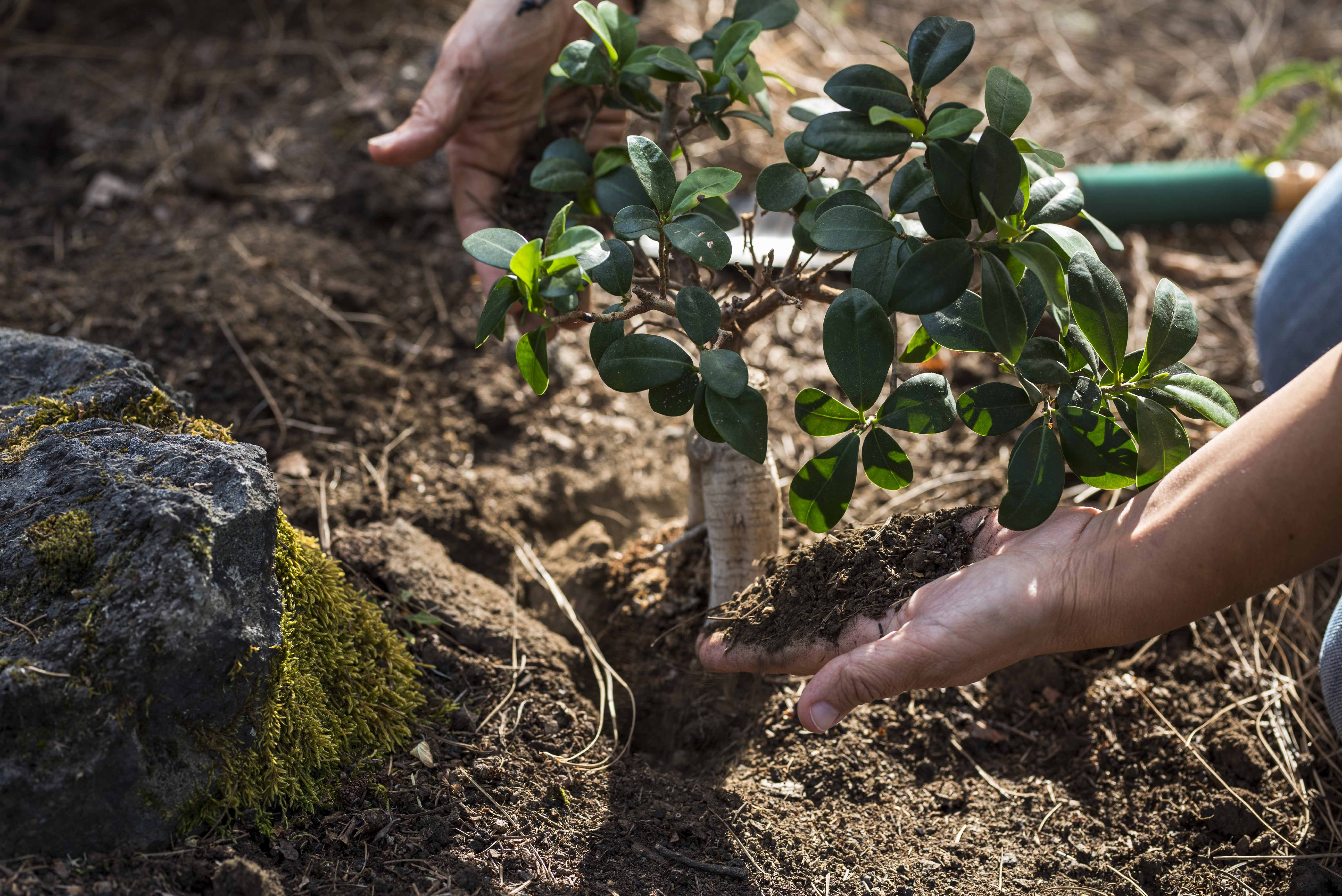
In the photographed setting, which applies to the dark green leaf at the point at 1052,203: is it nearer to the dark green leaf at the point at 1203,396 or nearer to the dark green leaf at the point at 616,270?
the dark green leaf at the point at 1203,396

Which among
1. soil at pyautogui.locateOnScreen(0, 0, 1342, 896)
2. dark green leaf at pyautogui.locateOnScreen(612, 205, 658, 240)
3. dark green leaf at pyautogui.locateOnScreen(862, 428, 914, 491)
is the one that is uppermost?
dark green leaf at pyautogui.locateOnScreen(612, 205, 658, 240)

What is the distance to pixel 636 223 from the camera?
130 cm

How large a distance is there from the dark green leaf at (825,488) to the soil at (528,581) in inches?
8.0

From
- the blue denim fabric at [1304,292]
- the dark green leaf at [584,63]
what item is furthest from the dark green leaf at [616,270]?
the blue denim fabric at [1304,292]

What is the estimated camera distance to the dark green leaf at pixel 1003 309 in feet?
3.86

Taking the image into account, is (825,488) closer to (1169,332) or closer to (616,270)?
(616,270)

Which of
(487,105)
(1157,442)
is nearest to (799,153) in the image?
(1157,442)

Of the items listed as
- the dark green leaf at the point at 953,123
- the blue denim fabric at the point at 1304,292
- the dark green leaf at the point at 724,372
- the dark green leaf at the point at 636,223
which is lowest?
the blue denim fabric at the point at 1304,292

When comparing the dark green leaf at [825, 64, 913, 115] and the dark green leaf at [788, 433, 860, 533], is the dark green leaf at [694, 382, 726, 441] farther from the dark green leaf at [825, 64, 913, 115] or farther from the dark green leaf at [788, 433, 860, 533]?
the dark green leaf at [825, 64, 913, 115]

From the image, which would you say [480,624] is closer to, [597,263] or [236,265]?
[597,263]

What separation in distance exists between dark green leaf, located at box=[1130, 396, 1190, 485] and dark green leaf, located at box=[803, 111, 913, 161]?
21.0 inches

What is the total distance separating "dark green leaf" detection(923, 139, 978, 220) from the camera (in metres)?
1.19

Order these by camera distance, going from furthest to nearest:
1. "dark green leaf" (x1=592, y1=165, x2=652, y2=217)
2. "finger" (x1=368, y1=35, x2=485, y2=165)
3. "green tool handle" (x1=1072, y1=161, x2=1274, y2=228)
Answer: "green tool handle" (x1=1072, y1=161, x2=1274, y2=228), "finger" (x1=368, y1=35, x2=485, y2=165), "dark green leaf" (x1=592, y1=165, x2=652, y2=217)

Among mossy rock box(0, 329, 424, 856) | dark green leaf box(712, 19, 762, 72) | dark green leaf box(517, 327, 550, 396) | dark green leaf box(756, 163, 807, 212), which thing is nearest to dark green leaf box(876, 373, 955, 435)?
dark green leaf box(756, 163, 807, 212)
